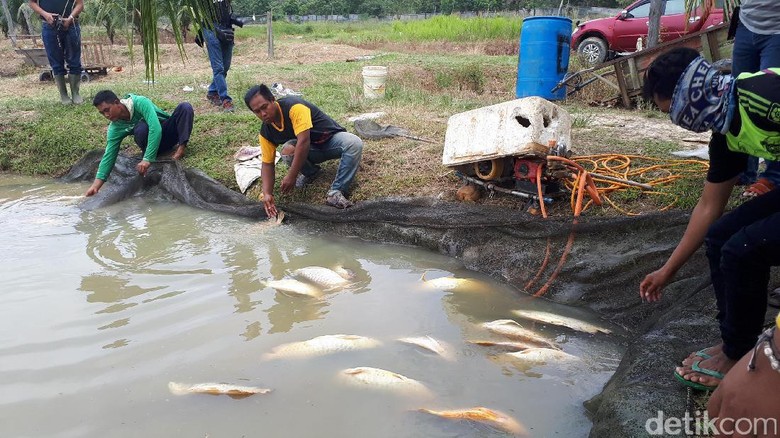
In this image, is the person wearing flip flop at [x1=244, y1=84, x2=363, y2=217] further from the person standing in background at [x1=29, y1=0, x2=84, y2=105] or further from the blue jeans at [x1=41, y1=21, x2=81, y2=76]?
the blue jeans at [x1=41, y1=21, x2=81, y2=76]

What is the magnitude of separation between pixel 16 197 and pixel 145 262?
9.47ft

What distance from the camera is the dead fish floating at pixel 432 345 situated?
329 cm

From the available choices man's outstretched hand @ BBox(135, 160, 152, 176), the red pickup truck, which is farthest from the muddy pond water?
the red pickup truck

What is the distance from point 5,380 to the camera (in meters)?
3.06

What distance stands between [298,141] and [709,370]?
390cm

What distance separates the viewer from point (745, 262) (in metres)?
2.16

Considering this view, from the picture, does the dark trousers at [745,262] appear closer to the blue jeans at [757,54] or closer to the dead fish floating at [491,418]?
the dead fish floating at [491,418]

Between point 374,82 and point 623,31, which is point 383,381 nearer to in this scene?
Answer: point 374,82

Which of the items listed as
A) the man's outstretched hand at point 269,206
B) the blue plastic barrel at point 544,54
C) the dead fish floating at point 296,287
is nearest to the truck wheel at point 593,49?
the blue plastic barrel at point 544,54

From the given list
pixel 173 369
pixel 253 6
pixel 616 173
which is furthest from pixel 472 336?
pixel 253 6

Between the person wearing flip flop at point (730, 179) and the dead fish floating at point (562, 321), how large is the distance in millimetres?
983

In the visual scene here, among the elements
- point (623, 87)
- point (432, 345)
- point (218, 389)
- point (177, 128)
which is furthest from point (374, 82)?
point (218, 389)

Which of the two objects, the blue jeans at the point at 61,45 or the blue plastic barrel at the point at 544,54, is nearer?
the blue jeans at the point at 61,45

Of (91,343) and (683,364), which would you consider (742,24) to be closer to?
(683,364)
